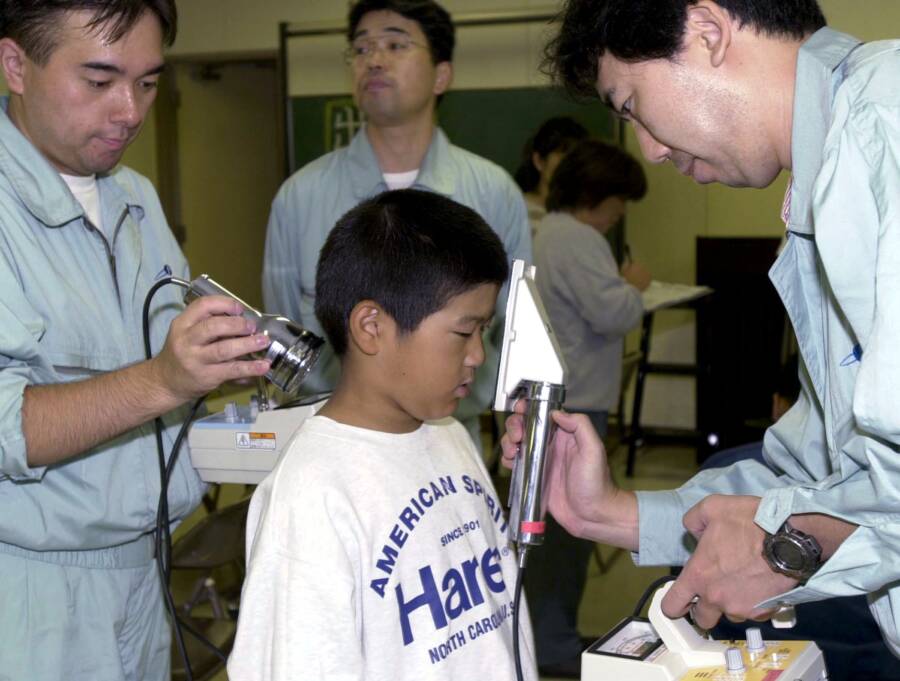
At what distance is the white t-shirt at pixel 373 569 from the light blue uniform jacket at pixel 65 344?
0.76 feet

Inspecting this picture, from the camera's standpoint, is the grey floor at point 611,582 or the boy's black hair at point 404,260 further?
the grey floor at point 611,582

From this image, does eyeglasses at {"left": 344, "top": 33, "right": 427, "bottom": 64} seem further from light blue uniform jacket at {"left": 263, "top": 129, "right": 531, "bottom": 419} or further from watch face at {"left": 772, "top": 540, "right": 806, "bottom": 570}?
watch face at {"left": 772, "top": 540, "right": 806, "bottom": 570}

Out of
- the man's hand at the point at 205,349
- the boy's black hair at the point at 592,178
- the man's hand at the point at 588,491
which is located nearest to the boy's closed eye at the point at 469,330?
the man's hand at the point at 588,491

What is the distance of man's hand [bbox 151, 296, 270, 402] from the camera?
1.29m

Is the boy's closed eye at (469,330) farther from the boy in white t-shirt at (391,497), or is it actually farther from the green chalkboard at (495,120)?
the green chalkboard at (495,120)

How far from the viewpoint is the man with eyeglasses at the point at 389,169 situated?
2586 mm

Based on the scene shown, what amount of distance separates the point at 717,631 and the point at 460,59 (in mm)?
4092

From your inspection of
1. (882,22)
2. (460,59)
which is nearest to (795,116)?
(882,22)

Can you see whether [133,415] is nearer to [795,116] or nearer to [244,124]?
[795,116]

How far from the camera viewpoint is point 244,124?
288 inches

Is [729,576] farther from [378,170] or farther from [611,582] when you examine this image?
[611,582]

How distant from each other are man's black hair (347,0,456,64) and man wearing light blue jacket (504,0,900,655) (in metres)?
1.41

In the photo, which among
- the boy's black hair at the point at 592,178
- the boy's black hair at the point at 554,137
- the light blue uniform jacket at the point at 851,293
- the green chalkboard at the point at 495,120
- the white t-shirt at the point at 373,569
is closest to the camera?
the light blue uniform jacket at the point at 851,293

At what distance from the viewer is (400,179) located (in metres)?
2.63
